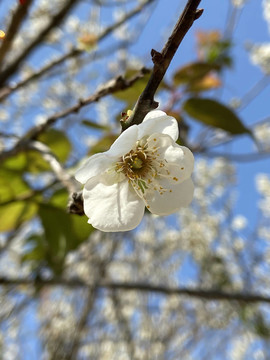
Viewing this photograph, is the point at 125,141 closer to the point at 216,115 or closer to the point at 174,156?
the point at 174,156

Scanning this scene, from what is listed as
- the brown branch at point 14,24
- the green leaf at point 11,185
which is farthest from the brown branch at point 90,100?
the brown branch at point 14,24

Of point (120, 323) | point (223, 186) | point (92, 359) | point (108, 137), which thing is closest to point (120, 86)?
point (108, 137)

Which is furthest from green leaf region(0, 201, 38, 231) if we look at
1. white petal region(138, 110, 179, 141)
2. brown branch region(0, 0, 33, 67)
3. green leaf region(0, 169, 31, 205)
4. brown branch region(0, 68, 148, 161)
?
white petal region(138, 110, 179, 141)

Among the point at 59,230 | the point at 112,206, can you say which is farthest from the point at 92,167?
the point at 59,230

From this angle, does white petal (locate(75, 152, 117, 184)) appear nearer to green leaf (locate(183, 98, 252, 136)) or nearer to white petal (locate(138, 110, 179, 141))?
white petal (locate(138, 110, 179, 141))

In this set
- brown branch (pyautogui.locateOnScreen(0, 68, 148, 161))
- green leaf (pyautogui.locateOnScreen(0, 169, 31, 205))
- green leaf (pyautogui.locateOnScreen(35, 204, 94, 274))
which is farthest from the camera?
green leaf (pyautogui.locateOnScreen(0, 169, 31, 205))

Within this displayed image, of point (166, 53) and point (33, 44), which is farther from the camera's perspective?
point (33, 44)
